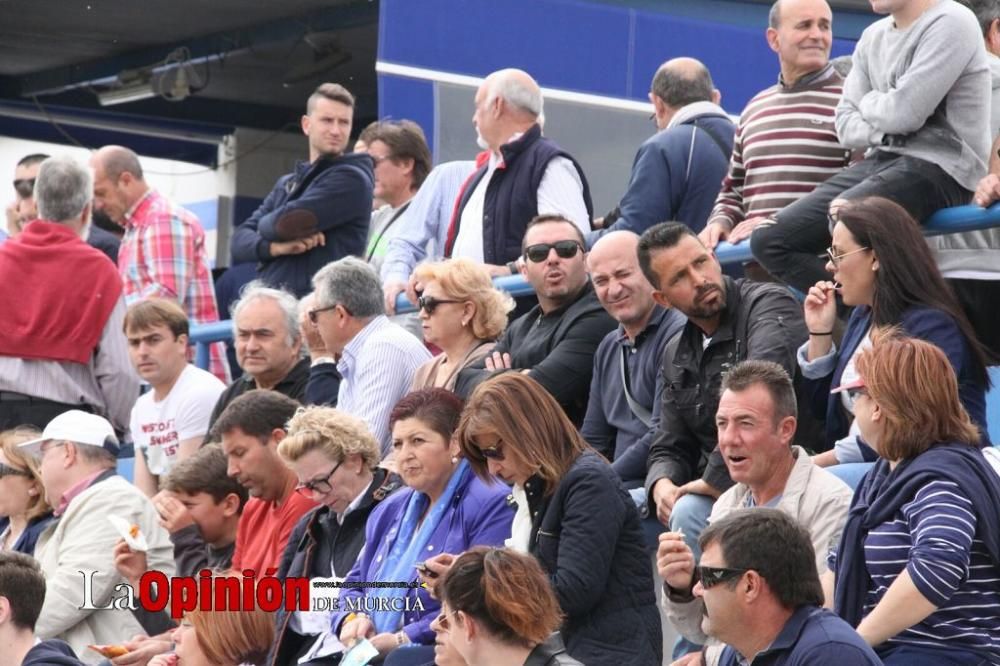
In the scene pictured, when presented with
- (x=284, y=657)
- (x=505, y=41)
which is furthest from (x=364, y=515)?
(x=505, y=41)

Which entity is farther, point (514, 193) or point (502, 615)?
point (514, 193)

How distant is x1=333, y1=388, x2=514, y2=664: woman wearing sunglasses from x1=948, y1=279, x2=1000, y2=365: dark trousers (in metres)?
1.68

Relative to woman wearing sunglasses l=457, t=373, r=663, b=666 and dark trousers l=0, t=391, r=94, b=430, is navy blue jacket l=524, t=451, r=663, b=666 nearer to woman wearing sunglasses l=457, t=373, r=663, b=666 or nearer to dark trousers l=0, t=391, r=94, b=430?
woman wearing sunglasses l=457, t=373, r=663, b=666

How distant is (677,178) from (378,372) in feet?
5.10

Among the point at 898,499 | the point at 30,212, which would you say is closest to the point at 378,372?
the point at 898,499

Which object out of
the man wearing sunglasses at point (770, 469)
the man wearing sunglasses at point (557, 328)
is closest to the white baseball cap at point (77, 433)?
the man wearing sunglasses at point (557, 328)

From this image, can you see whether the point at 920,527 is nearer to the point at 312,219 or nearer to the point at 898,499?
the point at 898,499

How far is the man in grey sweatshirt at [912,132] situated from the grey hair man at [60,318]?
→ 3.68 metres

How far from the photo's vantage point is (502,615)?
4.68 m

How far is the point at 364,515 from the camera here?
648cm

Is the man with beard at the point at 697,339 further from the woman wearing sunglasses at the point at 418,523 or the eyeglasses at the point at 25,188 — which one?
the eyeglasses at the point at 25,188

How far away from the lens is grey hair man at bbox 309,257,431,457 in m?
7.38

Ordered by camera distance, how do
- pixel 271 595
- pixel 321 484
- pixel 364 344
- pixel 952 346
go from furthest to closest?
pixel 364 344
pixel 321 484
pixel 271 595
pixel 952 346

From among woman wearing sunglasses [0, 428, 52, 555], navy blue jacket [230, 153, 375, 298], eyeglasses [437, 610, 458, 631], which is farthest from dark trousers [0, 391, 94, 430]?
eyeglasses [437, 610, 458, 631]
